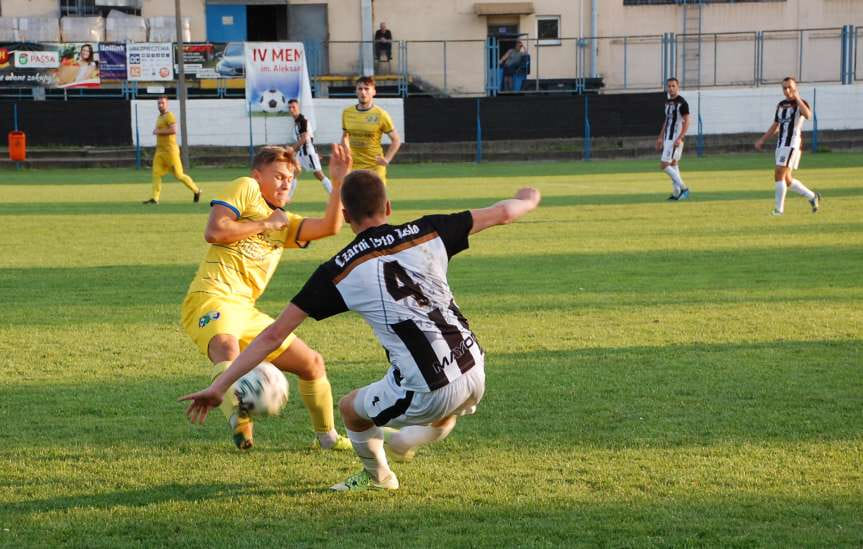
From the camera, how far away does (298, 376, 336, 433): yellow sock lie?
583cm

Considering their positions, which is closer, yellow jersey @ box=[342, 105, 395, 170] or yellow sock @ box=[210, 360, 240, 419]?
yellow sock @ box=[210, 360, 240, 419]

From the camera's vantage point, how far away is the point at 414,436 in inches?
195

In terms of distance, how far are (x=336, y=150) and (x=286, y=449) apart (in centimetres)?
160

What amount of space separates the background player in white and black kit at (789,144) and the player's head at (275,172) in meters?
12.8

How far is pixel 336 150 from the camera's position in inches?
210

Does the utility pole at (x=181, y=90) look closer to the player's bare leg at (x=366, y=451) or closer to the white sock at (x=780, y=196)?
the white sock at (x=780, y=196)

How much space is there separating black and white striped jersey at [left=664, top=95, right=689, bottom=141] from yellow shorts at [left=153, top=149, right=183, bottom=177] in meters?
9.32

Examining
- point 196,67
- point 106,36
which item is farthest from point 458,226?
point 106,36

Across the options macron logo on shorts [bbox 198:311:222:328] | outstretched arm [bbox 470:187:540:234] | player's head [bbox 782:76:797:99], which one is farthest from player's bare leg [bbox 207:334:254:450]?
player's head [bbox 782:76:797:99]

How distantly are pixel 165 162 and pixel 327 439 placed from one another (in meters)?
17.6

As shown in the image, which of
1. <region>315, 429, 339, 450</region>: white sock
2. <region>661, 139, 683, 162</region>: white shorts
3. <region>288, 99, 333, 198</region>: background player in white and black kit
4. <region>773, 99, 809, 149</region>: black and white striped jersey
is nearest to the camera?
<region>315, 429, 339, 450</region>: white sock

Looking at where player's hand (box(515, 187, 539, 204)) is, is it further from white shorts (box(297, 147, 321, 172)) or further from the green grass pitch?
white shorts (box(297, 147, 321, 172))

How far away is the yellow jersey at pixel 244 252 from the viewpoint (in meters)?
5.94

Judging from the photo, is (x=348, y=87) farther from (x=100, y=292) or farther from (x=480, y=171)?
(x=100, y=292)
